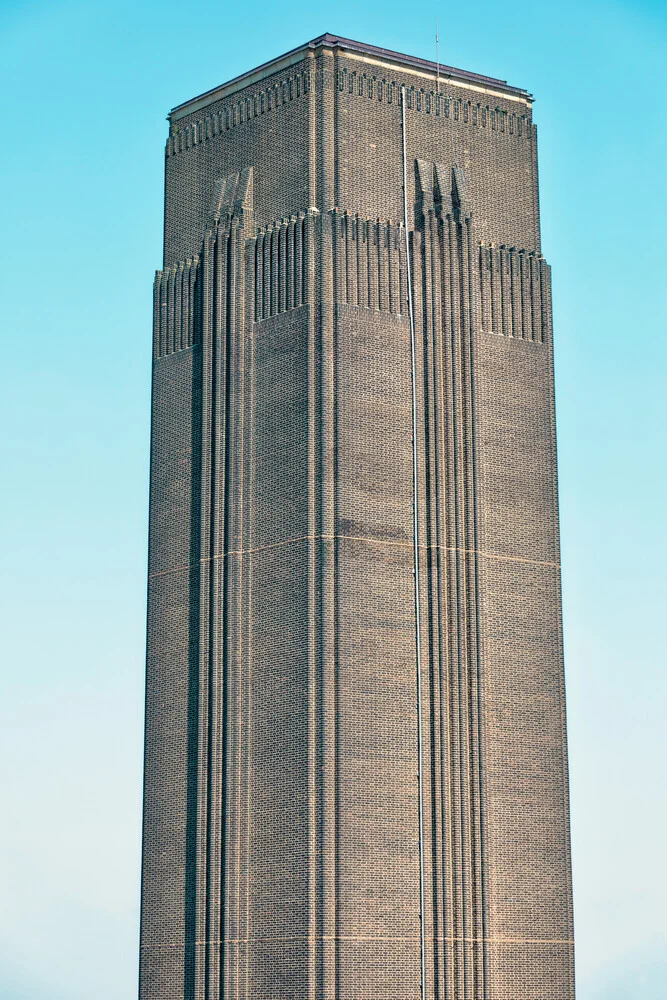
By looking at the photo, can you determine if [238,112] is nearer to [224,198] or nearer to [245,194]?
[224,198]

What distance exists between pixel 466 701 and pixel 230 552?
21.2 feet

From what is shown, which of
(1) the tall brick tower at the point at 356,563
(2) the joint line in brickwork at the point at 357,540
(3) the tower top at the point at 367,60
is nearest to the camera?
(1) the tall brick tower at the point at 356,563

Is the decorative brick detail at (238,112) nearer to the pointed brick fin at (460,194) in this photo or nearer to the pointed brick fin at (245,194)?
the pointed brick fin at (245,194)

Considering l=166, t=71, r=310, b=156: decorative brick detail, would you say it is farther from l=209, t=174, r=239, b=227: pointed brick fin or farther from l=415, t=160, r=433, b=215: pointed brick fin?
l=415, t=160, r=433, b=215: pointed brick fin

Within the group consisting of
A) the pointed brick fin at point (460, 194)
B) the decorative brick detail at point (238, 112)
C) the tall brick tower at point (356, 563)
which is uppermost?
the decorative brick detail at point (238, 112)

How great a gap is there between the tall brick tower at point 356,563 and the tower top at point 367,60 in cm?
8

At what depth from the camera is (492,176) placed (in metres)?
56.0

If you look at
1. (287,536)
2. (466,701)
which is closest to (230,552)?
(287,536)

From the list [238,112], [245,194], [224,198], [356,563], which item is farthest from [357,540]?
[238,112]

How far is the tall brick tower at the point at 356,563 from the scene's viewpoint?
164 feet

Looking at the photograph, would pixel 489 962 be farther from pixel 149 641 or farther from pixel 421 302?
pixel 421 302

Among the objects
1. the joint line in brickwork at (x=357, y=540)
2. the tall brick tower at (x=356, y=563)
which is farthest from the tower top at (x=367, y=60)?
the joint line in brickwork at (x=357, y=540)

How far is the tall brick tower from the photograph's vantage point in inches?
1971

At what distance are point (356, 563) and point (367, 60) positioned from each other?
12.4 meters
